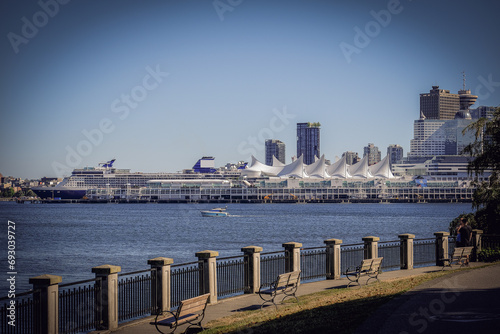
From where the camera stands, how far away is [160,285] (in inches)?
507

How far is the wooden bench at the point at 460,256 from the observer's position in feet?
61.2

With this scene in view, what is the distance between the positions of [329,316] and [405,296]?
2.49m

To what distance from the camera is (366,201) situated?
177 meters

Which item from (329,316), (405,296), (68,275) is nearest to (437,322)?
(329,316)

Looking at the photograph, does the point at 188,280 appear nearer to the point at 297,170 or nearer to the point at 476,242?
the point at 476,242

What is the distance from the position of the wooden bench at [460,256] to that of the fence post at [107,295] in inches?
411

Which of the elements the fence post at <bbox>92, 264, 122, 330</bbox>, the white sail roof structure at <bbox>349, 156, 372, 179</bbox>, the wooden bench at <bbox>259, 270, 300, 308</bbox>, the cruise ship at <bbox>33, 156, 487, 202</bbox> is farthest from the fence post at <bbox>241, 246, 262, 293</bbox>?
the white sail roof structure at <bbox>349, 156, 372, 179</bbox>

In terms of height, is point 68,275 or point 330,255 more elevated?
point 330,255

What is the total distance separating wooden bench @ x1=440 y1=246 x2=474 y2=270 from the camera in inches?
734

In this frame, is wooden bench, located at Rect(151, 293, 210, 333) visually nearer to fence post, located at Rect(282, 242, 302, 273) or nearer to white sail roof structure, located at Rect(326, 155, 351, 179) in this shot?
fence post, located at Rect(282, 242, 302, 273)

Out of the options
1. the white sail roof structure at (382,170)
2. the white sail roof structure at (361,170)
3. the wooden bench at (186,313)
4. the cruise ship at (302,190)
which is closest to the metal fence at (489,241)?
the wooden bench at (186,313)

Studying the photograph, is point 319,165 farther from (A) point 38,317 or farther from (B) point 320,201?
(A) point 38,317

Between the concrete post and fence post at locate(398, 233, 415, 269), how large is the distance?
3021mm

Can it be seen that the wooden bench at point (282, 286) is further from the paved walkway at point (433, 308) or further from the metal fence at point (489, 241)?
the metal fence at point (489, 241)
